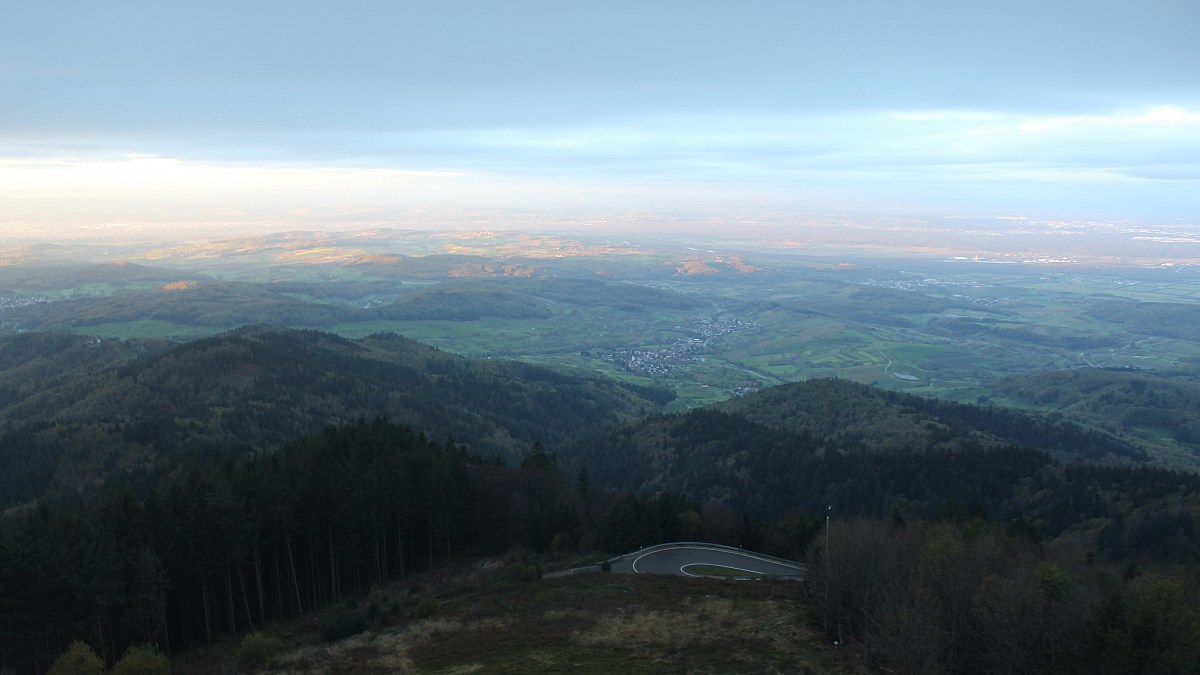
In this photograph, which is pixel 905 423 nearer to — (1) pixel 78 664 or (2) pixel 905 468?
(2) pixel 905 468

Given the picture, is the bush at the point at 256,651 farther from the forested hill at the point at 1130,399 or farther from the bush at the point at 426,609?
the forested hill at the point at 1130,399

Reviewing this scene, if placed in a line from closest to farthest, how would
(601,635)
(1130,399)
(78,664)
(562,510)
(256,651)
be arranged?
(78,664), (601,635), (256,651), (562,510), (1130,399)

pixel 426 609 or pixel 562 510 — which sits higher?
pixel 426 609

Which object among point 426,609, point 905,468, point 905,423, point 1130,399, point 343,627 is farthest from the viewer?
point 1130,399

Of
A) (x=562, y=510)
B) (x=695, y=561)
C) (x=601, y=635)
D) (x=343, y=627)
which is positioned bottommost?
(x=695, y=561)

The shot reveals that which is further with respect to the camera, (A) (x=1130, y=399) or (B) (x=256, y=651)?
(A) (x=1130, y=399)

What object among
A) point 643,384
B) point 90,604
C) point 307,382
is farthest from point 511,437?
point 90,604

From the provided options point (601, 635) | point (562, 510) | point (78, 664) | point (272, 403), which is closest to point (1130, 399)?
point (562, 510)

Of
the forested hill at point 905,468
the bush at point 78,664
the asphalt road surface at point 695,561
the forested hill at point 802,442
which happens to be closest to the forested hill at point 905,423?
the forested hill at point 802,442
